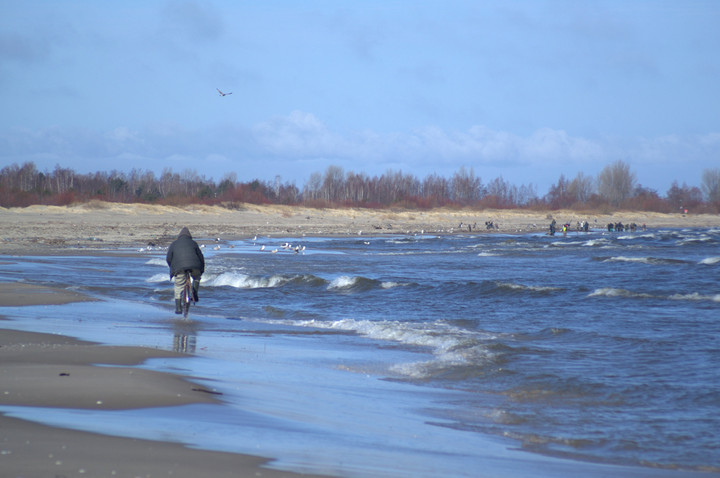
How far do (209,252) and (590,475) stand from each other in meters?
30.1

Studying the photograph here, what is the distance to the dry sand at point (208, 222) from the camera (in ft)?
127

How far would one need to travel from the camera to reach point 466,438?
6.43 meters

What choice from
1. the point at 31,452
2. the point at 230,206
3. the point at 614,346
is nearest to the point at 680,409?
the point at 614,346

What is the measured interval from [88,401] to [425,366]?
17.1ft

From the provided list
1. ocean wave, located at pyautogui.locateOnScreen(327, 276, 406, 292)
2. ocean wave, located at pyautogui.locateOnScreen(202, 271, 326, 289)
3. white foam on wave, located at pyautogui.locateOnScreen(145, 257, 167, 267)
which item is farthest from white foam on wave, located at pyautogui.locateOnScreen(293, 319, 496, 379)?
white foam on wave, located at pyautogui.locateOnScreen(145, 257, 167, 267)

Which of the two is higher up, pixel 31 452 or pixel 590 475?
pixel 31 452

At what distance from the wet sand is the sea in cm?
27

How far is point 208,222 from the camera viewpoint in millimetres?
60344

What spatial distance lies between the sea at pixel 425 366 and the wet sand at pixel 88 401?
10.7 inches

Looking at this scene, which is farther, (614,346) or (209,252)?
(209,252)

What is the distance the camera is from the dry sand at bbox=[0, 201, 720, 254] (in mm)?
38844

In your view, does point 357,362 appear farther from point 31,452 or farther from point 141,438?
point 31,452

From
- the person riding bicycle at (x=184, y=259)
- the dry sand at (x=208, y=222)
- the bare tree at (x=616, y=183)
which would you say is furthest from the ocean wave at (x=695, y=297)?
the bare tree at (x=616, y=183)

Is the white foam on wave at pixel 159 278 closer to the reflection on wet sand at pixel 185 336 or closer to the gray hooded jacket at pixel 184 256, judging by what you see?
the gray hooded jacket at pixel 184 256
